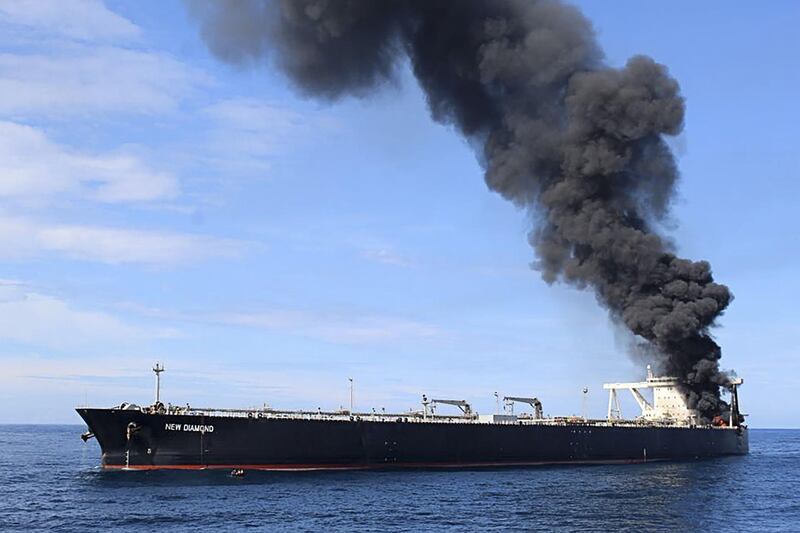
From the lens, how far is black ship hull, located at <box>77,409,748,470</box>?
71312mm

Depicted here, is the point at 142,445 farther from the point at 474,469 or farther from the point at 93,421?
the point at 474,469

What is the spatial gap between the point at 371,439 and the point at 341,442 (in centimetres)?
301

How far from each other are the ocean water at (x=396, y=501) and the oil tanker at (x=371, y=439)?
1840mm

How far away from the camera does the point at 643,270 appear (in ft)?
347

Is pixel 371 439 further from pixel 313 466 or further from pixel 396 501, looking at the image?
pixel 396 501

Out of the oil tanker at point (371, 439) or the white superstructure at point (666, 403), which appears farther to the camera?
the white superstructure at point (666, 403)

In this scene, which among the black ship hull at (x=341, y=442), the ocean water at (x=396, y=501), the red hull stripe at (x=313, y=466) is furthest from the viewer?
the red hull stripe at (x=313, y=466)

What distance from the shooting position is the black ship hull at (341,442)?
71312 mm

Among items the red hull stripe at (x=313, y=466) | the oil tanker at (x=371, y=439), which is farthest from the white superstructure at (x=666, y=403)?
A: the red hull stripe at (x=313, y=466)

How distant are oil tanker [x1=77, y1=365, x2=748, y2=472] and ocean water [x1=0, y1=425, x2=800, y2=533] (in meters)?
1.84

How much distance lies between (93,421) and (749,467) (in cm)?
7036

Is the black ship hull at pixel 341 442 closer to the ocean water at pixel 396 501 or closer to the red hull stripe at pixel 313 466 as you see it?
the red hull stripe at pixel 313 466

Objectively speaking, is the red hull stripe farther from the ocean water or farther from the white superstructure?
the white superstructure

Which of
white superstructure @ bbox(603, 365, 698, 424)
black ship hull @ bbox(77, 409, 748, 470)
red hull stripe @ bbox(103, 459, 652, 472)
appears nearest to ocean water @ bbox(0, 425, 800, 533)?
red hull stripe @ bbox(103, 459, 652, 472)
